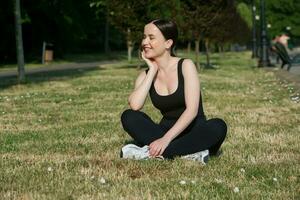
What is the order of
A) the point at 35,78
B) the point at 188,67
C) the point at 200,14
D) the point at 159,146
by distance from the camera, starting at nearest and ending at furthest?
the point at 159,146, the point at 188,67, the point at 35,78, the point at 200,14

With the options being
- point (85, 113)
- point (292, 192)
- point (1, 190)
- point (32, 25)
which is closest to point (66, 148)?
point (1, 190)

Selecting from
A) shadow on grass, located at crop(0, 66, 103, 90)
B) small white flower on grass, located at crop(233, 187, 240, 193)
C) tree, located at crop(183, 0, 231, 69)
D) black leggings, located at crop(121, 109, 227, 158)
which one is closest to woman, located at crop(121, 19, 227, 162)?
black leggings, located at crop(121, 109, 227, 158)

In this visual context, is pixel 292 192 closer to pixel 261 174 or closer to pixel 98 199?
pixel 261 174

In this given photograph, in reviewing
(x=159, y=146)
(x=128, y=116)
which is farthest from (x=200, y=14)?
(x=159, y=146)

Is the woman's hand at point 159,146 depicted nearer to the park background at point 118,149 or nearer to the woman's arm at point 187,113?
the woman's arm at point 187,113

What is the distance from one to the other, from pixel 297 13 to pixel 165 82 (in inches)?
4270

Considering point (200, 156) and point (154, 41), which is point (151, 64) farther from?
point (200, 156)

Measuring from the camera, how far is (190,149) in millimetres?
6559

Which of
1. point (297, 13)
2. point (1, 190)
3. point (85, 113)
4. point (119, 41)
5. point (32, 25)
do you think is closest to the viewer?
point (1, 190)

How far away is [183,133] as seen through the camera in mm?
6688

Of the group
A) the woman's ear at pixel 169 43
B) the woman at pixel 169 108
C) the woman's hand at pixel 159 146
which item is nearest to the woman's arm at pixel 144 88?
the woman at pixel 169 108

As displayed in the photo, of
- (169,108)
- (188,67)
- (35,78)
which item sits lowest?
(35,78)

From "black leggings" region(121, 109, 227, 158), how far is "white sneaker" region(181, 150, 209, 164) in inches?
2.3

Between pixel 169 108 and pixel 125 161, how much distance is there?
32.8 inches
